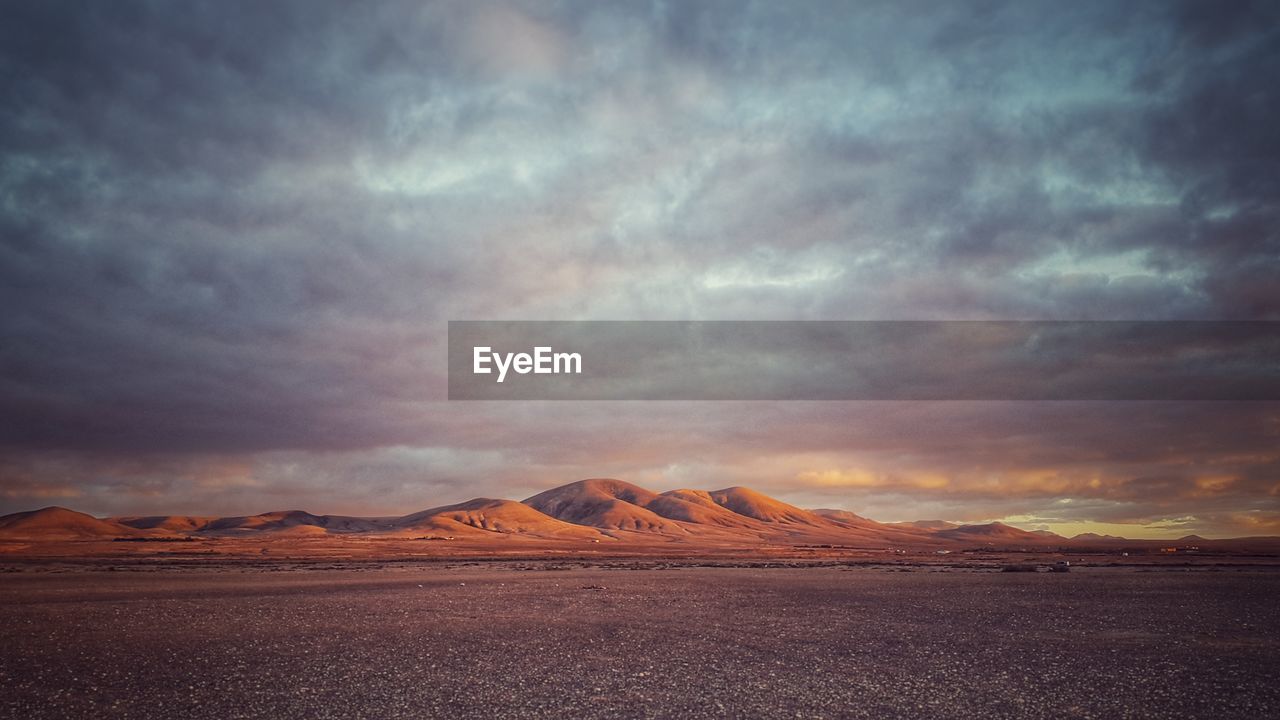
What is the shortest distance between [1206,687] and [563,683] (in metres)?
13.8

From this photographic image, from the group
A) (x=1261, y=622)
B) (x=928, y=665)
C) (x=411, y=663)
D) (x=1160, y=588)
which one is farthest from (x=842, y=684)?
(x=1160, y=588)

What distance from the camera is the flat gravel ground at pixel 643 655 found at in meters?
14.0

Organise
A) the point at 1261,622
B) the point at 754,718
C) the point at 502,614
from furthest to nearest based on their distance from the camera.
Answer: the point at 502,614 → the point at 1261,622 → the point at 754,718

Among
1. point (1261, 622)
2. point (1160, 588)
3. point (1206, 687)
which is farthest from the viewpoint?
point (1160, 588)

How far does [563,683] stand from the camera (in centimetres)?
1572

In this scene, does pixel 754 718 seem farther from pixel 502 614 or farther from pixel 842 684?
pixel 502 614

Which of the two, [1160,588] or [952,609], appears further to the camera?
[1160,588]

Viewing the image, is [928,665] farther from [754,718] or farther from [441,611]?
[441,611]

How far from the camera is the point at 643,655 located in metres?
19.0

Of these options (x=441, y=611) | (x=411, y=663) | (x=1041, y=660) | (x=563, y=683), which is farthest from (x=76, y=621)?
(x=1041, y=660)

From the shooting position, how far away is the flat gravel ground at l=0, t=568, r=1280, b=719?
45.9ft

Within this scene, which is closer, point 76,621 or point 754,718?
point 754,718

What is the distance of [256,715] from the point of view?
13203 mm

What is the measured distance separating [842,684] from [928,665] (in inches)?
136
